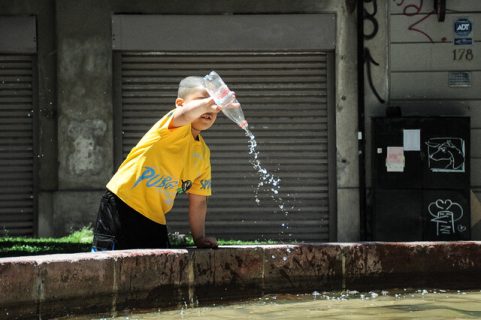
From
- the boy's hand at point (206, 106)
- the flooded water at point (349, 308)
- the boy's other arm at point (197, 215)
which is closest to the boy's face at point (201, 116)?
the boy's hand at point (206, 106)

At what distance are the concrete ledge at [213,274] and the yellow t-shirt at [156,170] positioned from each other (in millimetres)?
312

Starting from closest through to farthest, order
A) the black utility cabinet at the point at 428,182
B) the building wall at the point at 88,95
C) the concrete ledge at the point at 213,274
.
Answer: the concrete ledge at the point at 213,274
the black utility cabinet at the point at 428,182
the building wall at the point at 88,95

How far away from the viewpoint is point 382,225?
1168cm

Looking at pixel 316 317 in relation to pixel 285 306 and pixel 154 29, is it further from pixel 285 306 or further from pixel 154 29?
pixel 154 29

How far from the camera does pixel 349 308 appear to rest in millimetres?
5051

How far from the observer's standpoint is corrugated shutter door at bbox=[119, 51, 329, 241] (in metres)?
12.3

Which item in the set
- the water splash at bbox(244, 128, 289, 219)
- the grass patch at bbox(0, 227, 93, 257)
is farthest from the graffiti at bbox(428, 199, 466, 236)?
the grass patch at bbox(0, 227, 93, 257)

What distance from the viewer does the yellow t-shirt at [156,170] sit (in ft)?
16.1

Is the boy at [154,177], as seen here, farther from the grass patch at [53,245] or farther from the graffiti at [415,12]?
the graffiti at [415,12]

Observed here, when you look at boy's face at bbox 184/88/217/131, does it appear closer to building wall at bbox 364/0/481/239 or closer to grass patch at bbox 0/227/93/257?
grass patch at bbox 0/227/93/257

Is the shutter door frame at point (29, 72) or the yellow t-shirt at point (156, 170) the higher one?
the shutter door frame at point (29, 72)

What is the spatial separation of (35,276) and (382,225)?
782 cm

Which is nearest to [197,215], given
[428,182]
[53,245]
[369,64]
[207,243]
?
[207,243]

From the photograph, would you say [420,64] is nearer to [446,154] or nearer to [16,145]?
[446,154]
